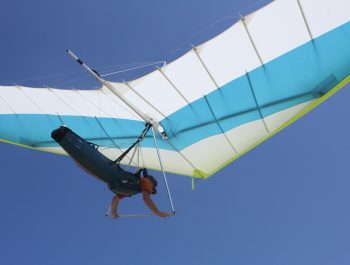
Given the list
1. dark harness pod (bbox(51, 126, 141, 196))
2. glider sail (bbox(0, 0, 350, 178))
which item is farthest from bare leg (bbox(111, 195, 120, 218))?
glider sail (bbox(0, 0, 350, 178))

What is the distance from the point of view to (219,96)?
7.32 meters

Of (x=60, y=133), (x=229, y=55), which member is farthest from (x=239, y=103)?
(x=60, y=133)

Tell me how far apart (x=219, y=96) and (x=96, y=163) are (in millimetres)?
2318

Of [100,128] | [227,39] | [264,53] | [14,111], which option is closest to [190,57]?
[227,39]

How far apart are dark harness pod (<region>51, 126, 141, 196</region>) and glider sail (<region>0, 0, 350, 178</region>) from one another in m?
0.96

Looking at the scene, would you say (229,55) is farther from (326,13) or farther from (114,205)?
(114,205)

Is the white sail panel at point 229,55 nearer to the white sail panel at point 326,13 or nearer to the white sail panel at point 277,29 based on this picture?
the white sail panel at point 277,29

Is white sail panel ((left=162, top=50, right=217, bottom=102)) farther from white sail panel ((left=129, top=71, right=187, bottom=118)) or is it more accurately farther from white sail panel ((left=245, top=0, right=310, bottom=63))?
white sail panel ((left=245, top=0, right=310, bottom=63))

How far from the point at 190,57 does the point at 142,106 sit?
4.59ft

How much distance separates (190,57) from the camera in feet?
23.9

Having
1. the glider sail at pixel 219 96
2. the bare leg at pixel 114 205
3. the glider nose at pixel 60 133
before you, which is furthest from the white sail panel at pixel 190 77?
the glider nose at pixel 60 133

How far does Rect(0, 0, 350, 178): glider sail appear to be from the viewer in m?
6.27

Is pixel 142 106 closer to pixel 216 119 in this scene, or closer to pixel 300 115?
pixel 216 119

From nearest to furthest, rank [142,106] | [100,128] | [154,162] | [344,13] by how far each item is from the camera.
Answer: [344,13] → [142,106] → [100,128] → [154,162]
